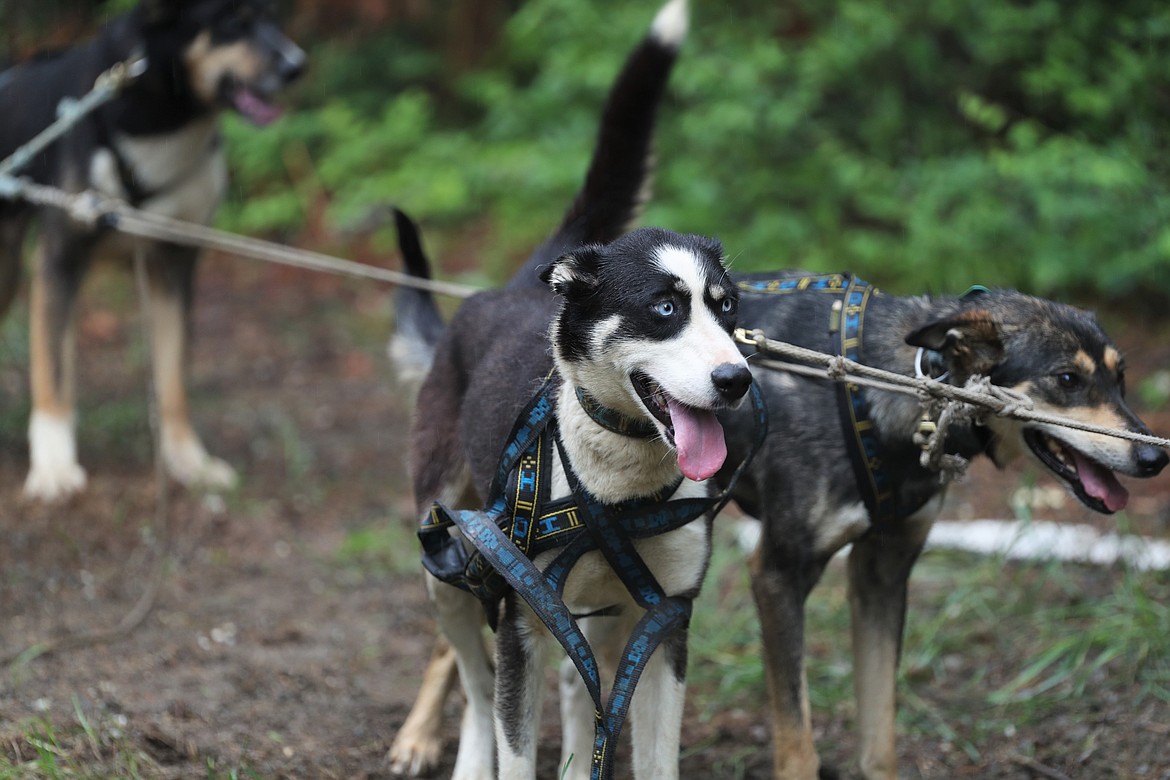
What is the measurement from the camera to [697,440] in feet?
7.79

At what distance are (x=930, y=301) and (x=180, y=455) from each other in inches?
160

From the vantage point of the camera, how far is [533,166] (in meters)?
8.50

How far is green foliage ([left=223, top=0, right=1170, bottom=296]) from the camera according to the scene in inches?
252

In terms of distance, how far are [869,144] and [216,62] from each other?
398 cm

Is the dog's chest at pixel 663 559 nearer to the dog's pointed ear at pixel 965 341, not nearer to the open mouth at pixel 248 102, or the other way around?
the dog's pointed ear at pixel 965 341

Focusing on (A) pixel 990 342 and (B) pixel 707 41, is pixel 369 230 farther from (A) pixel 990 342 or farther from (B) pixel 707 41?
(A) pixel 990 342

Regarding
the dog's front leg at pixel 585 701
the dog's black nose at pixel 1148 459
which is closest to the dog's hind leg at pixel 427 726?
the dog's front leg at pixel 585 701

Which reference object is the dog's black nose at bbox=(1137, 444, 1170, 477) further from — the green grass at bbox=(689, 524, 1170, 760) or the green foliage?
the green foliage

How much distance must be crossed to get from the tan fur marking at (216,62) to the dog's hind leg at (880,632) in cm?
382

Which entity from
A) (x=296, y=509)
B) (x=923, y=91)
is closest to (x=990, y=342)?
(x=296, y=509)

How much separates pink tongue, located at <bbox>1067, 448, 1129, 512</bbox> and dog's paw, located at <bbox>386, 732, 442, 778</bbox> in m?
1.89

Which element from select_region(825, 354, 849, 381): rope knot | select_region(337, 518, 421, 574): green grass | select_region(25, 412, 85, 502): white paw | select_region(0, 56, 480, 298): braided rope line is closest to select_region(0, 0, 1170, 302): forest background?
select_region(337, 518, 421, 574): green grass

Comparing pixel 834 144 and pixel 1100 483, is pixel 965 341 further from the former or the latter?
pixel 834 144

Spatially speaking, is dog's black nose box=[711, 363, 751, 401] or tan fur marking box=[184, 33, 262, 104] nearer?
dog's black nose box=[711, 363, 751, 401]
